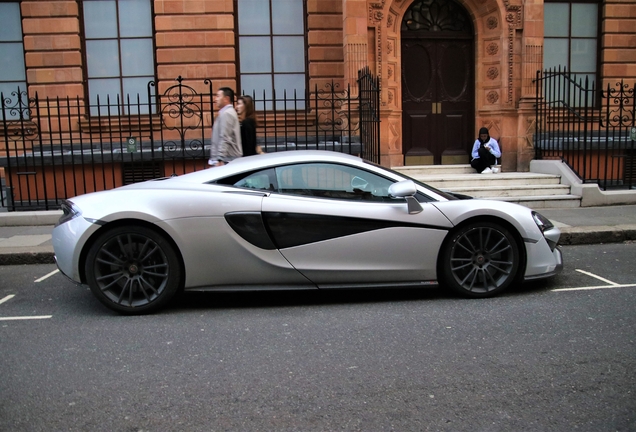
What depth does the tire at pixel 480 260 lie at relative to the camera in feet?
18.0

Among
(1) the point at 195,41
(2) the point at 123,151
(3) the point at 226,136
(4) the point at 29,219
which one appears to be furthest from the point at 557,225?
(1) the point at 195,41

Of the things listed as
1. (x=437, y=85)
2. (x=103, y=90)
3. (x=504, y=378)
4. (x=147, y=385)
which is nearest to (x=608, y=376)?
(x=504, y=378)

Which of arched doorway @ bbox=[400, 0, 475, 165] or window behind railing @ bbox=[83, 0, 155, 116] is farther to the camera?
window behind railing @ bbox=[83, 0, 155, 116]

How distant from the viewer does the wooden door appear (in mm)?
14312

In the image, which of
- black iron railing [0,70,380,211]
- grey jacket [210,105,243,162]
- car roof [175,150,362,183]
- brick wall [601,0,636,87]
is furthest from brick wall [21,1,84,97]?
brick wall [601,0,636,87]

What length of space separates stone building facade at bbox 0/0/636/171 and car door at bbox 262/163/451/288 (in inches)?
326

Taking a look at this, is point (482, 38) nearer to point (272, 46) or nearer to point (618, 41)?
point (618, 41)

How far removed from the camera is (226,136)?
766cm

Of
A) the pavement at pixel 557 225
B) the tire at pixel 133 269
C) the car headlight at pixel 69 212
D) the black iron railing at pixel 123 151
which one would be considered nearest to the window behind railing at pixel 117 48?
the black iron railing at pixel 123 151

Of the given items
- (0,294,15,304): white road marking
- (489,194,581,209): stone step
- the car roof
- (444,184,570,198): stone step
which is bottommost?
(0,294,15,304): white road marking

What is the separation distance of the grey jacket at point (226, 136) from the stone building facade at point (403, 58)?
639cm

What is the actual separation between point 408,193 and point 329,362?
1.85 meters

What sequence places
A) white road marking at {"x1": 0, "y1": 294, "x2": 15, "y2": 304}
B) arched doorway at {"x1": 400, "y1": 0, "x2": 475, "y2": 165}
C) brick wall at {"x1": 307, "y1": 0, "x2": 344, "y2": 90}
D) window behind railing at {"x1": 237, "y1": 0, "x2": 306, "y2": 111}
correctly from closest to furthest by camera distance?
1. white road marking at {"x1": 0, "y1": 294, "x2": 15, "y2": 304}
2. arched doorway at {"x1": 400, "y1": 0, "x2": 475, "y2": 165}
3. brick wall at {"x1": 307, "y1": 0, "x2": 344, "y2": 90}
4. window behind railing at {"x1": 237, "y1": 0, "x2": 306, "y2": 111}

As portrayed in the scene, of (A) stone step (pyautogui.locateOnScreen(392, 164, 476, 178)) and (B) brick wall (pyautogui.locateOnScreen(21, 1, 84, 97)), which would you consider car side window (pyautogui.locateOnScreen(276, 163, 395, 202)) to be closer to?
(A) stone step (pyautogui.locateOnScreen(392, 164, 476, 178))
